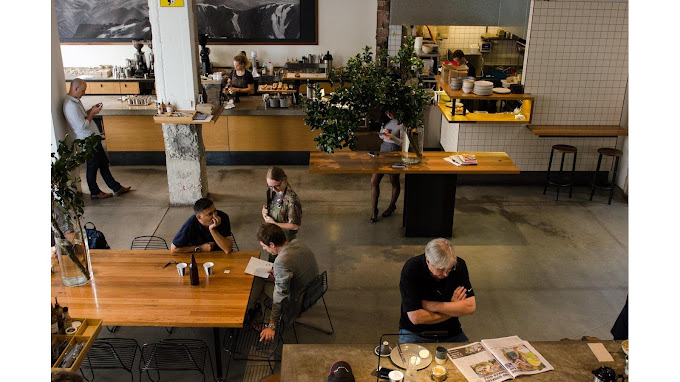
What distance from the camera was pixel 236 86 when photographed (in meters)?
10.5

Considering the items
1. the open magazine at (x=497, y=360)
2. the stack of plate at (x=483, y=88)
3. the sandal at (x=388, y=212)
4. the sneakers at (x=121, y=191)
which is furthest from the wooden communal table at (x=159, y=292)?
the stack of plate at (x=483, y=88)

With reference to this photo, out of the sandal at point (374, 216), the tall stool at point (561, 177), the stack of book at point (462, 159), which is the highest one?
the stack of book at point (462, 159)

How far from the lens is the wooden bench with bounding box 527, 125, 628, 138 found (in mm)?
8539

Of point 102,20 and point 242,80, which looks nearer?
point 242,80

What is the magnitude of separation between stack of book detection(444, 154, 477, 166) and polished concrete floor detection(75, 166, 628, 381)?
107 cm

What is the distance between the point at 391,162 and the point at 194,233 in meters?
2.75

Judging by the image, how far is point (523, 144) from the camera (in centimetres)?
898

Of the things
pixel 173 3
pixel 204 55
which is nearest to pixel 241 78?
pixel 204 55

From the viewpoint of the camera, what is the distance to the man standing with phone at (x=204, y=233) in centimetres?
521

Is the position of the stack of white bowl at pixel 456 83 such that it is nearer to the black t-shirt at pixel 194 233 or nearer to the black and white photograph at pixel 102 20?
the black t-shirt at pixel 194 233

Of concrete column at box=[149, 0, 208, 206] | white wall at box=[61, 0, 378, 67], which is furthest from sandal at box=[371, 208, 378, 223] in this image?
white wall at box=[61, 0, 378, 67]

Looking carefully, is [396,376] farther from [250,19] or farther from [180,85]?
[250,19]

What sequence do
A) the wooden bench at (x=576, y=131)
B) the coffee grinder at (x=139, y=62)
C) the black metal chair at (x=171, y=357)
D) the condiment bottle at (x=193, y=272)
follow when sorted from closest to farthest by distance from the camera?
1. the black metal chair at (x=171, y=357)
2. the condiment bottle at (x=193, y=272)
3. the wooden bench at (x=576, y=131)
4. the coffee grinder at (x=139, y=62)

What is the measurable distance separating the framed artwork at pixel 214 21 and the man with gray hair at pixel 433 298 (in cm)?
929
